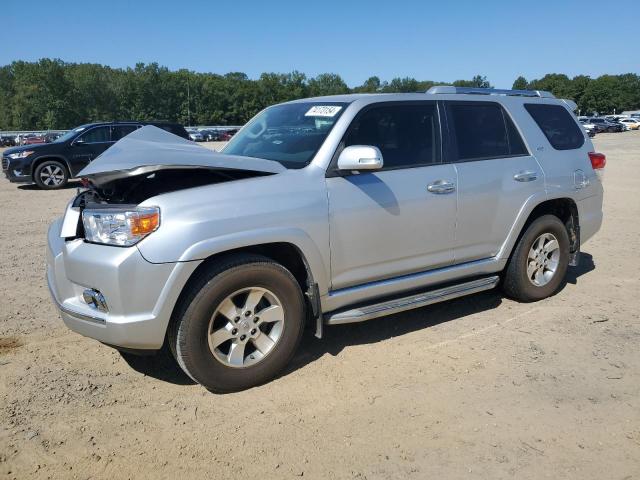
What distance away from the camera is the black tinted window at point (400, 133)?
4.23 m

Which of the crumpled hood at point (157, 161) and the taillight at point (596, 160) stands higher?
the crumpled hood at point (157, 161)

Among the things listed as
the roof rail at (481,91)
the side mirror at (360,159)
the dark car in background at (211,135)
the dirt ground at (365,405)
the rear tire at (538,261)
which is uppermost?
the dark car in background at (211,135)

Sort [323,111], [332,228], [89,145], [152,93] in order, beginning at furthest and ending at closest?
1. [152,93]
2. [89,145]
3. [323,111]
4. [332,228]

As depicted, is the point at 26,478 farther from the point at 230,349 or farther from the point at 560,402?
the point at 560,402

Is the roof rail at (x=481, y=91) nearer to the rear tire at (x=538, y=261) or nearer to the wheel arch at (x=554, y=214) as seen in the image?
the wheel arch at (x=554, y=214)

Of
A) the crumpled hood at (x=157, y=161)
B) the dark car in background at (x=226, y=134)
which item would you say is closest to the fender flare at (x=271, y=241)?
the crumpled hood at (x=157, y=161)

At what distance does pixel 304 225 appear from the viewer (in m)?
3.72

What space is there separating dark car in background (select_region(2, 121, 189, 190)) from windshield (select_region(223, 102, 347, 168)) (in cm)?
939

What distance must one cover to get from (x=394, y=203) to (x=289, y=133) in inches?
40.0

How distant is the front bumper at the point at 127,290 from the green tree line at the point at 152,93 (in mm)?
89227

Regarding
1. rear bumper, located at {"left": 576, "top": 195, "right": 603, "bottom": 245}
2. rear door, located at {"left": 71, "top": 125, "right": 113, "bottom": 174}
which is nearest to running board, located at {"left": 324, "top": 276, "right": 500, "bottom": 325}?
rear bumper, located at {"left": 576, "top": 195, "right": 603, "bottom": 245}

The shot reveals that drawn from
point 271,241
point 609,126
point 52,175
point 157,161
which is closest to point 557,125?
point 271,241

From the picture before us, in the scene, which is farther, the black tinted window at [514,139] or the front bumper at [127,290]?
the black tinted window at [514,139]

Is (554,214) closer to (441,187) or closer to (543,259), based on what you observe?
(543,259)
